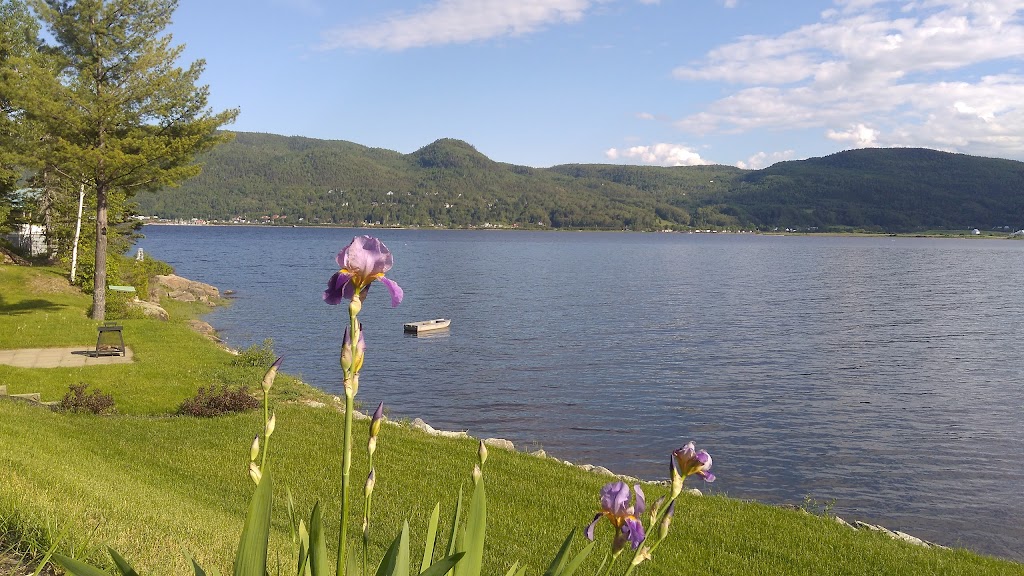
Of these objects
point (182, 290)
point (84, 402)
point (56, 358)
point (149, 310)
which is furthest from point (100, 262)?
point (182, 290)

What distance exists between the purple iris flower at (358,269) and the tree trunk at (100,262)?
24.3 metres

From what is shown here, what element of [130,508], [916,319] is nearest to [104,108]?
[130,508]

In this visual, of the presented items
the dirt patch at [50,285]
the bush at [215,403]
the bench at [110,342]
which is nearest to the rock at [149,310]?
the dirt patch at [50,285]

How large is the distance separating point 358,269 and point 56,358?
19.3 metres

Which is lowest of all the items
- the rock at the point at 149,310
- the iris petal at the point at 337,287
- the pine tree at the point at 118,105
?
the rock at the point at 149,310

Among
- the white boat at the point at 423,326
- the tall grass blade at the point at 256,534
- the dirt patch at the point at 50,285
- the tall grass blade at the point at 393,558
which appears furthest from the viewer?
the white boat at the point at 423,326

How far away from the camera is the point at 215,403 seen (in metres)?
14.2

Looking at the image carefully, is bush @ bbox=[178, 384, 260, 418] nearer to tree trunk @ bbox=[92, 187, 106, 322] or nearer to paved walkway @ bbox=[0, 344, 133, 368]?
paved walkway @ bbox=[0, 344, 133, 368]

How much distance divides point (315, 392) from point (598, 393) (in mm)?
9360

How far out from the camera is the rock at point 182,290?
4213 centimetres

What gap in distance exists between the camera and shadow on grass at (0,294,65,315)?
946 inches

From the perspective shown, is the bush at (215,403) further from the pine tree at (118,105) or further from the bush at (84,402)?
the pine tree at (118,105)

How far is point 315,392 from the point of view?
1852 cm

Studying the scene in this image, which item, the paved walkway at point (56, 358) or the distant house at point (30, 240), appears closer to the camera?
the paved walkway at point (56, 358)
